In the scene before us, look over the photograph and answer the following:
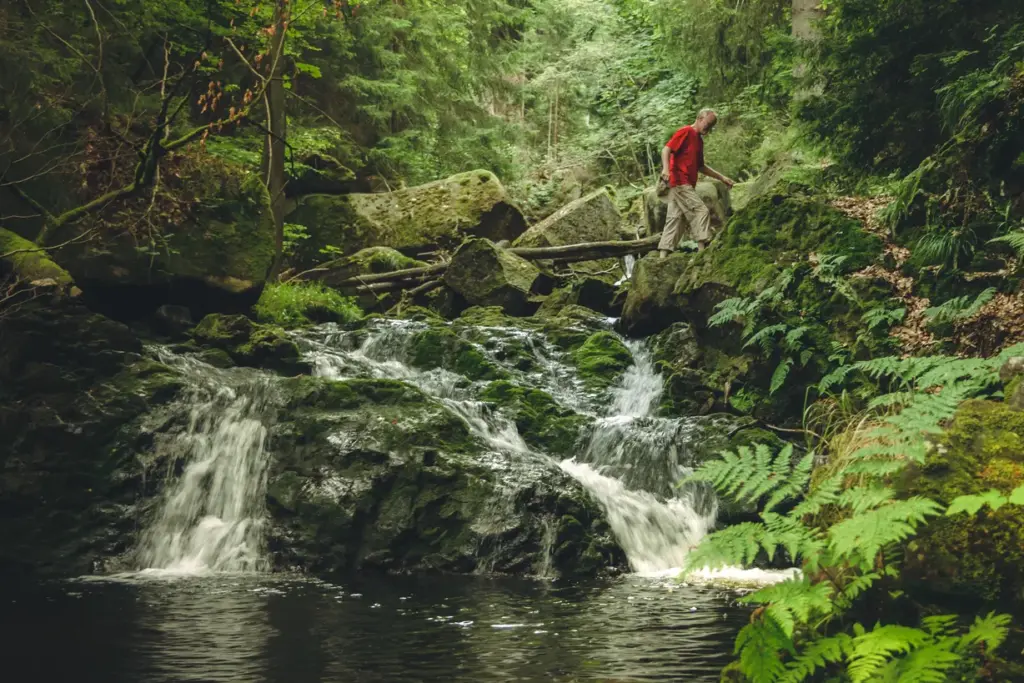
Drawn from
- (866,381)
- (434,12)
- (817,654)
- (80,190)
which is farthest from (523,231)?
(817,654)

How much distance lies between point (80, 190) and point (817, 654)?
1065 cm

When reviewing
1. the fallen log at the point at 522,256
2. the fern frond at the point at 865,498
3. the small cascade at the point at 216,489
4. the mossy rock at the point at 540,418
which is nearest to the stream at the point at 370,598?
the small cascade at the point at 216,489

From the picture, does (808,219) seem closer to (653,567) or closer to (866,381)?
(866,381)

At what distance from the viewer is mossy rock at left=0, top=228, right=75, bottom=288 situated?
9.63 m

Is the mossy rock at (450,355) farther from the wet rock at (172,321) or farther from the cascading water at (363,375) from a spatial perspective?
the wet rock at (172,321)

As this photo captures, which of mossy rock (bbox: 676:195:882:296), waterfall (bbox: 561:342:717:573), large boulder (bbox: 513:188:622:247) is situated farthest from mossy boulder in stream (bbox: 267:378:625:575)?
large boulder (bbox: 513:188:622:247)

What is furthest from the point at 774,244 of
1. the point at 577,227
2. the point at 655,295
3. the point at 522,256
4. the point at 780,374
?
the point at 577,227

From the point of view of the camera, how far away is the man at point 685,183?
12.9 metres

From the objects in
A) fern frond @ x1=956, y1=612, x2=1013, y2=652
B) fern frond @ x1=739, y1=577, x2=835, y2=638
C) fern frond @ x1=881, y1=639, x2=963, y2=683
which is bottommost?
fern frond @ x1=881, y1=639, x2=963, y2=683

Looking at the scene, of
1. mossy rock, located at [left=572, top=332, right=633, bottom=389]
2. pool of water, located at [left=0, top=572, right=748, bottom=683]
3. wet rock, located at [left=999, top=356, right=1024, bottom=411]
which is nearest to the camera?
wet rock, located at [left=999, top=356, right=1024, bottom=411]

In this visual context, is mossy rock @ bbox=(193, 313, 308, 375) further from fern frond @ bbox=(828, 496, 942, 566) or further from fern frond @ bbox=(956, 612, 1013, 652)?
fern frond @ bbox=(956, 612, 1013, 652)

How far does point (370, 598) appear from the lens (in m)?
6.36

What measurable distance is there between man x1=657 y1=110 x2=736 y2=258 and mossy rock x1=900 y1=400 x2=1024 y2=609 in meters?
9.40

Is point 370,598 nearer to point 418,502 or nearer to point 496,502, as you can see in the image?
point 418,502
